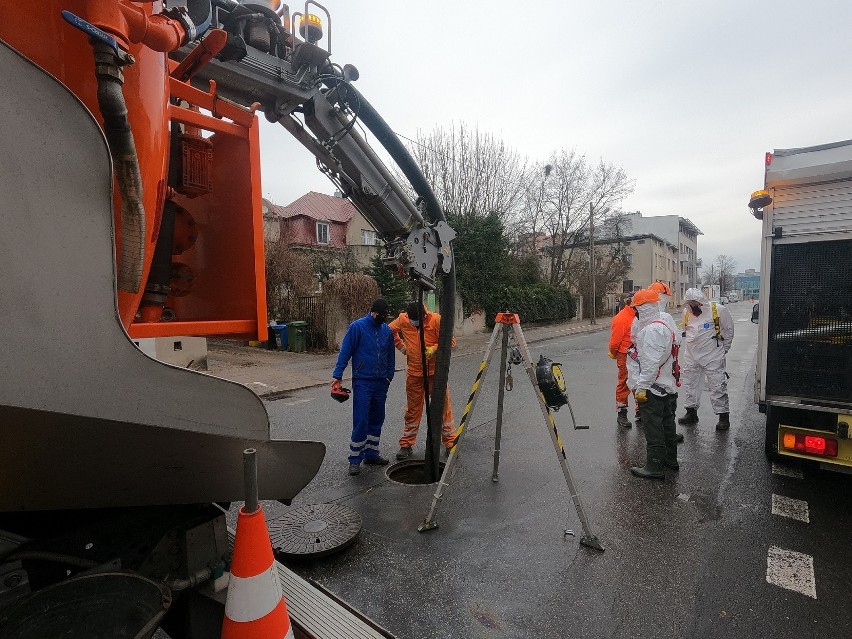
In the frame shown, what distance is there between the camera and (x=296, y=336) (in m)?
14.4

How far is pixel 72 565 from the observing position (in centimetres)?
157

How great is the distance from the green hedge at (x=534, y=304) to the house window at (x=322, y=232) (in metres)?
13.0

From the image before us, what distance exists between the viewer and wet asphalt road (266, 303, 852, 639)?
8.79 ft

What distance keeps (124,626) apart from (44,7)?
1.69m

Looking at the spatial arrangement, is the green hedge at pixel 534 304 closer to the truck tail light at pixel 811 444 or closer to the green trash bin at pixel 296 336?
the green trash bin at pixel 296 336

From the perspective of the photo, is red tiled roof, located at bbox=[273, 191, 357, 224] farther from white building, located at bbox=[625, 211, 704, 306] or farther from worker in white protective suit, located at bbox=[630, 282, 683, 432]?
white building, located at bbox=[625, 211, 704, 306]

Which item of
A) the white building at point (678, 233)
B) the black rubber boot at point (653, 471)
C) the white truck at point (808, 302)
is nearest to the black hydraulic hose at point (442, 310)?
the black rubber boot at point (653, 471)

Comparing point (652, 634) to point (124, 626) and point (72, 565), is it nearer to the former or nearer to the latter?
point (124, 626)

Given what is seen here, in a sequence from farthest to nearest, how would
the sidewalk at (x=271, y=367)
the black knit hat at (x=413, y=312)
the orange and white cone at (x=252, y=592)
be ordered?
the sidewalk at (x=271, y=367)
the black knit hat at (x=413, y=312)
the orange and white cone at (x=252, y=592)

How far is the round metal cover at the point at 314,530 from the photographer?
10.7 ft

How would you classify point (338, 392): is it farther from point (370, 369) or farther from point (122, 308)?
point (122, 308)

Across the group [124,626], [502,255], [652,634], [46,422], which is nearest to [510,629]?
[652,634]

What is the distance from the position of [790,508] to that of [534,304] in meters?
21.8

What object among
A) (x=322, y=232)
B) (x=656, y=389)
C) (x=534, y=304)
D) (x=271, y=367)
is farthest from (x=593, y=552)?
(x=322, y=232)
